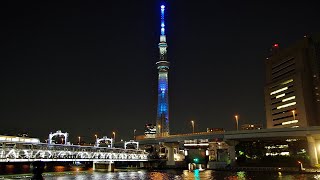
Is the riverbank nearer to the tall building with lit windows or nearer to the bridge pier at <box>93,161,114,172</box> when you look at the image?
the bridge pier at <box>93,161,114,172</box>

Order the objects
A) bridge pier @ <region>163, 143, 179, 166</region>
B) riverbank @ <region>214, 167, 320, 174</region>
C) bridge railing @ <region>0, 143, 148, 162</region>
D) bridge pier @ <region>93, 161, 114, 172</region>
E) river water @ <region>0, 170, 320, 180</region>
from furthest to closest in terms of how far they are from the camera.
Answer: bridge pier @ <region>163, 143, 179, 166</region>
bridge pier @ <region>93, 161, 114, 172</region>
riverbank @ <region>214, 167, 320, 174</region>
bridge railing @ <region>0, 143, 148, 162</region>
river water @ <region>0, 170, 320, 180</region>

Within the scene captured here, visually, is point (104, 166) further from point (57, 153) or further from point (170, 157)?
point (170, 157)

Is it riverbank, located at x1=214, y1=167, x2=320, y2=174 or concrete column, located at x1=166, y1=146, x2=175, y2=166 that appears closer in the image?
riverbank, located at x1=214, y1=167, x2=320, y2=174

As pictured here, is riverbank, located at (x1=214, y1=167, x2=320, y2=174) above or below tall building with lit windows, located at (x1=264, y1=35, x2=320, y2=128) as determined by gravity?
below

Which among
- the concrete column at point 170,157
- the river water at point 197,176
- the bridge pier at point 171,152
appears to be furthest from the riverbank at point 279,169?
the concrete column at point 170,157

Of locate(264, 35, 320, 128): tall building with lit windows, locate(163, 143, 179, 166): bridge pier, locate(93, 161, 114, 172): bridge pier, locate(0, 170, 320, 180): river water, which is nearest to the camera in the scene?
locate(0, 170, 320, 180): river water

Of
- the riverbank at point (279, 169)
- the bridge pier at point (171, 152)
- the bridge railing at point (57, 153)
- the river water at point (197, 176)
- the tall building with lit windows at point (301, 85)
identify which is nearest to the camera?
the river water at point (197, 176)

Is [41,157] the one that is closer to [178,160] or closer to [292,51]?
[178,160]

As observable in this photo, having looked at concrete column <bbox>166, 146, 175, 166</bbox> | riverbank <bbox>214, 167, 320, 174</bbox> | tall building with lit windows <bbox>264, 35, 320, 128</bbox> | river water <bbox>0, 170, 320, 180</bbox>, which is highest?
tall building with lit windows <bbox>264, 35, 320, 128</bbox>

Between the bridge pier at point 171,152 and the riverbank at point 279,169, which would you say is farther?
the bridge pier at point 171,152

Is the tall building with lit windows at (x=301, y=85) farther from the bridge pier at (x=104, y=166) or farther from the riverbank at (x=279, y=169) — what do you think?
the bridge pier at (x=104, y=166)

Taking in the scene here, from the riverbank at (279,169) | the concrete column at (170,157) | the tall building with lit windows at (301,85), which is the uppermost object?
the tall building with lit windows at (301,85)

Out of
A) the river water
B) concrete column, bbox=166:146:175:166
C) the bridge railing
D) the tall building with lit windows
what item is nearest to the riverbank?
the river water

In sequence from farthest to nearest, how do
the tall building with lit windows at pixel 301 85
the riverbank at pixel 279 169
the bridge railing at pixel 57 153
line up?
the tall building with lit windows at pixel 301 85
the riverbank at pixel 279 169
the bridge railing at pixel 57 153
